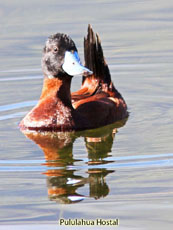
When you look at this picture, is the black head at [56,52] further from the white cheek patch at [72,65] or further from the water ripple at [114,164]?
the water ripple at [114,164]

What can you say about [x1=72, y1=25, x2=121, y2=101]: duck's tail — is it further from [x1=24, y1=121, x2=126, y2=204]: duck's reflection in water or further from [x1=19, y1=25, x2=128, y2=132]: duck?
[x1=24, y1=121, x2=126, y2=204]: duck's reflection in water

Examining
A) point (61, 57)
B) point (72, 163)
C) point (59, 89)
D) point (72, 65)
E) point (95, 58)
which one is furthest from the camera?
point (95, 58)

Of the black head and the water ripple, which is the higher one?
the black head

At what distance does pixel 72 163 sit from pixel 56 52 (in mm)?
2098

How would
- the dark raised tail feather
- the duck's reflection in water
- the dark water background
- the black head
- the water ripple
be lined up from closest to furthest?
1. the dark water background
2. the duck's reflection in water
3. the water ripple
4. the black head
5. the dark raised tail feather

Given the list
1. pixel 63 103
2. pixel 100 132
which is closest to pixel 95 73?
pixel 63 103

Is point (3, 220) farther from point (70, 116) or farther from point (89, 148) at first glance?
point (70, 116)

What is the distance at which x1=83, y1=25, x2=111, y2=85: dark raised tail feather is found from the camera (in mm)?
11031

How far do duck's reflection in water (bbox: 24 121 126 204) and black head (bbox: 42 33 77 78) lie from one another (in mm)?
864

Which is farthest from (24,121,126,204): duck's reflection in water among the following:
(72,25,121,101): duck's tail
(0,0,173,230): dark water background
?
(72,25,121,101): duck's tail

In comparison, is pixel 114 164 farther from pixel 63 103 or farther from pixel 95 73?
Answer: pixel 95 73

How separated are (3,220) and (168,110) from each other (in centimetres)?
440

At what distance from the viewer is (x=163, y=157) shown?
8602 mm

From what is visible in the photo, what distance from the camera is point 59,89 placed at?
10.3 metres
